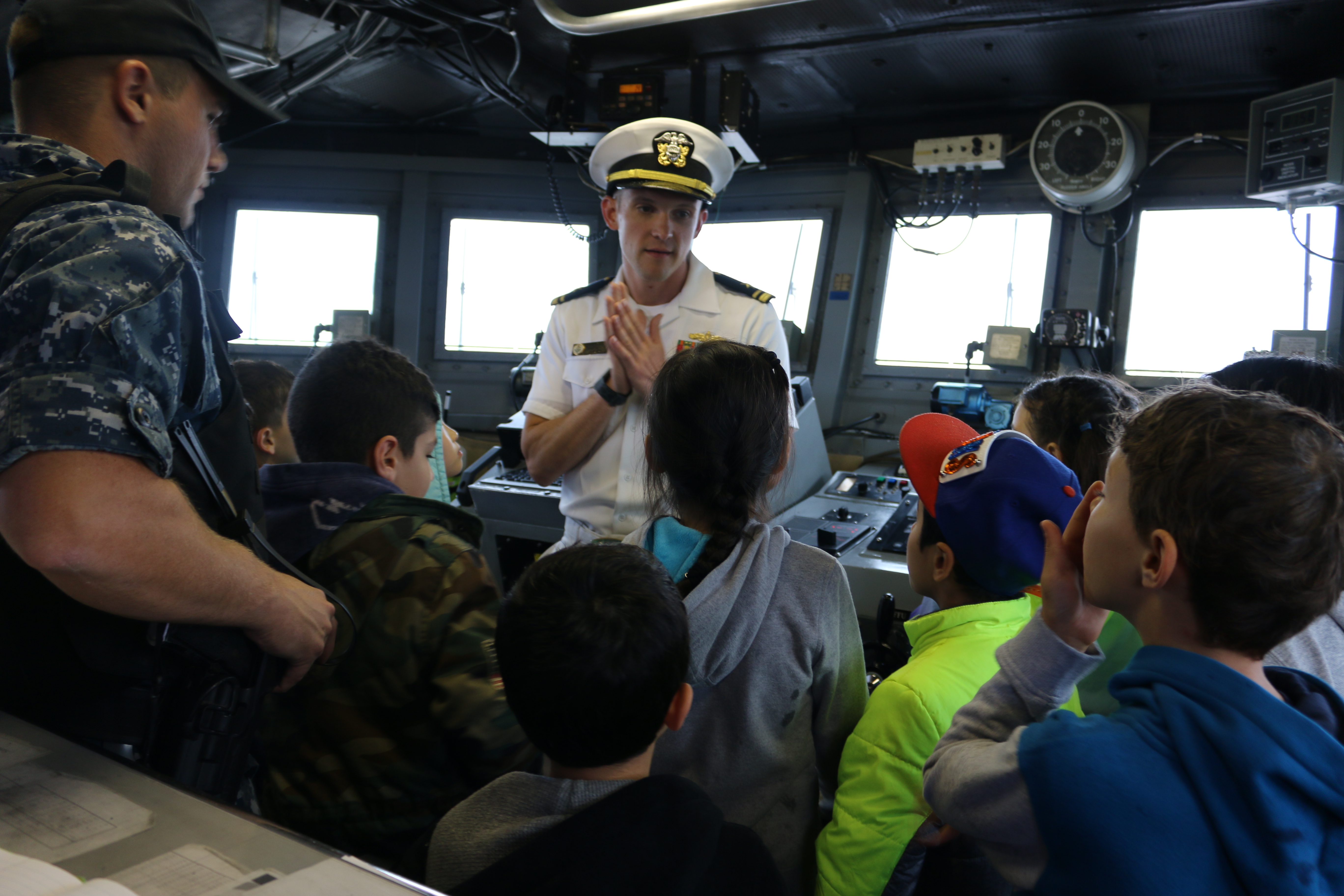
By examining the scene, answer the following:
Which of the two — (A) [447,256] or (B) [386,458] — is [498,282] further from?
(B) [386,458]

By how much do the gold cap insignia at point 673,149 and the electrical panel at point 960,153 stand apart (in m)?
1.81

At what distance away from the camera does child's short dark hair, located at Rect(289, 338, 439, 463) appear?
131 cm

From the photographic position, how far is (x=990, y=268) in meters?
3.56

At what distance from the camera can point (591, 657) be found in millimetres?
785

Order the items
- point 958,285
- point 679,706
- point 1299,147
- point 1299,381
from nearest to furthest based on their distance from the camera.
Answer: point 679,706, point 1299,381, point 1299,147, point 958,285

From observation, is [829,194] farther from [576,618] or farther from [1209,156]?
[576,618]

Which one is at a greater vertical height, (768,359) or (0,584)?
(768,359)

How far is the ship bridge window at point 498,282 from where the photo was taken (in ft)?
14.4

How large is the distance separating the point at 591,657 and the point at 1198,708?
0.49 m

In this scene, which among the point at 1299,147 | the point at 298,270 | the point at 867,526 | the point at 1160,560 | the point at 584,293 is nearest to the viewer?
the point at 1160,560

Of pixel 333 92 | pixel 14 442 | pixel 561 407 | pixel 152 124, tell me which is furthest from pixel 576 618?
pixel 333 92

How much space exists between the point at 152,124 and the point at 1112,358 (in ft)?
10.7

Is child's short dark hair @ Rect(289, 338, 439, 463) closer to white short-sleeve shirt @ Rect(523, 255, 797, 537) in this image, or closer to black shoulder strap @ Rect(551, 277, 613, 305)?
white short-sleeve shirt @ Rect(523, 255, 797, 537)

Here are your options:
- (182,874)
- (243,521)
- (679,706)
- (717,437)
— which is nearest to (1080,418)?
(717,437)
